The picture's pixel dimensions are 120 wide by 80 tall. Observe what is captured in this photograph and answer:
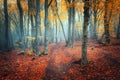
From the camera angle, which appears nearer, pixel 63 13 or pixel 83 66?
pixel 83 66

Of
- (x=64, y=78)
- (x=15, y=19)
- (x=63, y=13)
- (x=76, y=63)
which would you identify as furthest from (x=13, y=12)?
(x=64, y=78)

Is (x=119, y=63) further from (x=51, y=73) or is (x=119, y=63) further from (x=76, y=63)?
(x=51, y=73)

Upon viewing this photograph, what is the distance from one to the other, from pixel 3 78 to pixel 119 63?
27.9 ft

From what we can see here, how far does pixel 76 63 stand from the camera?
1338 cm

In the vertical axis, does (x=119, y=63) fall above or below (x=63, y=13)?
below

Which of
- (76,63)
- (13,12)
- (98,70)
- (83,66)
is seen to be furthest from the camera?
(13,12)

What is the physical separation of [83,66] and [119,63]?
2.76 metres

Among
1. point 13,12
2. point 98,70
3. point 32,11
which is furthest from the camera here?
point 13,12

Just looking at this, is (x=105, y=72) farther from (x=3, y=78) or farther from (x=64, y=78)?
(x=3, y=78)

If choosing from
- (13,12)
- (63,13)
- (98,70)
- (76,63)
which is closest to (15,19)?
(13,12)

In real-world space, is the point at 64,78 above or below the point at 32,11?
below

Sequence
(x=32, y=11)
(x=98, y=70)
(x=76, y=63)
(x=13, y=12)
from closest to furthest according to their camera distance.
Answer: (x=98, y=70), (x=76, y=63), (x=32, y=11), (x=13, y=12)

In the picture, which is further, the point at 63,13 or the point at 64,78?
the point at 63,13

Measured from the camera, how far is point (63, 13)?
4216cm
